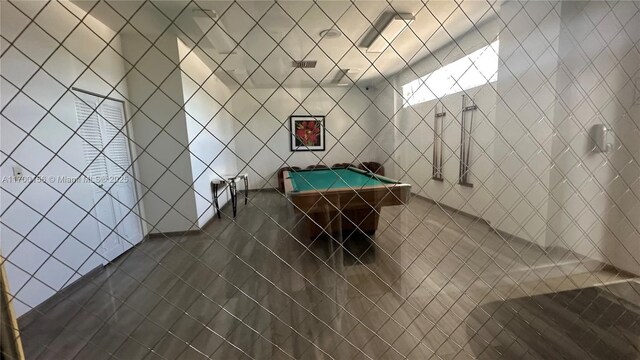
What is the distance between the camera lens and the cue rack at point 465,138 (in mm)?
3589

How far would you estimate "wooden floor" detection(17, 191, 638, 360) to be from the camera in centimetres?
173

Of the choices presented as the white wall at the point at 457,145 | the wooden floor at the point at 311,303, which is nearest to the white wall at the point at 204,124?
the wooden floor at the point at 311,303

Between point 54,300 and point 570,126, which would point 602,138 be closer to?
point 570,126

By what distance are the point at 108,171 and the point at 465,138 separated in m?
4.26

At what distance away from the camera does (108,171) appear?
3.05 metres

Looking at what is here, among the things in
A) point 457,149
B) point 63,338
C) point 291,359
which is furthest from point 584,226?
point 63,338

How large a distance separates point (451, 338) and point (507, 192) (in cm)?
206

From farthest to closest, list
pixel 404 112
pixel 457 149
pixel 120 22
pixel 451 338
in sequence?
pixel 457 149 < pixel 120 22 < pixel 404 112 < pixel 451 338

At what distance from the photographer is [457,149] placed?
394 cm

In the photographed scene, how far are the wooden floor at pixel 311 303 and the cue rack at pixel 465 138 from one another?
829 millimetres

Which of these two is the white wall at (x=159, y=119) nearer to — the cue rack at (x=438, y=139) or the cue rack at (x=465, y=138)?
the cue rack at (x=438, y=139)

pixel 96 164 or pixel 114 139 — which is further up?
pixel 114 139

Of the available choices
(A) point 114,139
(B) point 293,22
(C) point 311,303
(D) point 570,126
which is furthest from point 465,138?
(A) point 114,139

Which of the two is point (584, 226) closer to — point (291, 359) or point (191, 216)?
point (291, 359)
